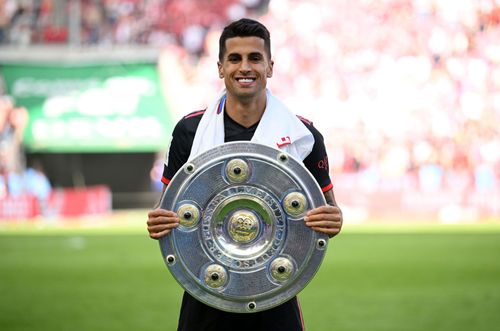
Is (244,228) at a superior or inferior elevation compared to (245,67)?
inferior

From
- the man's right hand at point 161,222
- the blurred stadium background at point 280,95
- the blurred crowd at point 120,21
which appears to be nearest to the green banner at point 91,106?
the blurred stadium background at point 280,95

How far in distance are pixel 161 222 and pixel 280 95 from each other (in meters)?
24.4

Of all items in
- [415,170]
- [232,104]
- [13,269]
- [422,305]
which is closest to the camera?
[232,104]

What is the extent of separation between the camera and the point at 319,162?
357 centimetres

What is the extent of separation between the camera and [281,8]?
2769cm

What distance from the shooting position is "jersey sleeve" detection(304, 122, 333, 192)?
354 cm

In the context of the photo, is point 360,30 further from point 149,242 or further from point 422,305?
point 422,305

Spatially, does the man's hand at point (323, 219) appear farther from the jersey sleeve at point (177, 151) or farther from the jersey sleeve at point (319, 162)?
the jersey sleeve at point (177, 151)

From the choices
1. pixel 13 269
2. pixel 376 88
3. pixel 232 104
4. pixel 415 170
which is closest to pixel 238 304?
pixel 232 104

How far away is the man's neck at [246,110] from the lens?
346 cm

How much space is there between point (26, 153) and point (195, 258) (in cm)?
2555


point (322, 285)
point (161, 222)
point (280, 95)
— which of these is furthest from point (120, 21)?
point (161, 222)

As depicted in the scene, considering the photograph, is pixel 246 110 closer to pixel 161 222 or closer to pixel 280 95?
pixel 161 222

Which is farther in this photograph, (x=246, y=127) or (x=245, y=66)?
(x=246, y=127)
